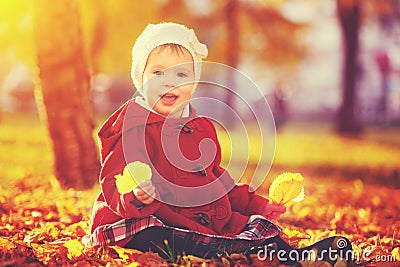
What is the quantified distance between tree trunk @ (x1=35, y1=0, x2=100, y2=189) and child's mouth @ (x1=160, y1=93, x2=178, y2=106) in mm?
3033

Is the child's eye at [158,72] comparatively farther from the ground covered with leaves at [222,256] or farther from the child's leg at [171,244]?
the ground covered with leaves at [222,256]

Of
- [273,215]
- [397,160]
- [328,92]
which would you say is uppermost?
[328,92]

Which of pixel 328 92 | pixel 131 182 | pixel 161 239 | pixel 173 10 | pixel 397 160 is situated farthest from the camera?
pixel 328 92

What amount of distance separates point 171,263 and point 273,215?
781 mm

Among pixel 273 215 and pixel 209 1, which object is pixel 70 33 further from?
pixel 209 1

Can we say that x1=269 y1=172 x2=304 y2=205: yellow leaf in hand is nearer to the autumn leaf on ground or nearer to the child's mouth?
the child's mouth

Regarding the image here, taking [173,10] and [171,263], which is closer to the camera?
[171,263]

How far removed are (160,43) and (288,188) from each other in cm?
112

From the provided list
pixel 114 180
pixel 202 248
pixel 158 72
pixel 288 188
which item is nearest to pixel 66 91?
pixel 158 72

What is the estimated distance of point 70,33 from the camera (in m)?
6.51

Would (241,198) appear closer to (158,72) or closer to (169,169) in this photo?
(169,169)

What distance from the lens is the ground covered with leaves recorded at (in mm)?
3615

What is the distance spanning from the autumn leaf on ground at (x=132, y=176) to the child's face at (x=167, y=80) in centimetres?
50

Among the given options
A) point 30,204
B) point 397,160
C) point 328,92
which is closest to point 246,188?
point 30,204
